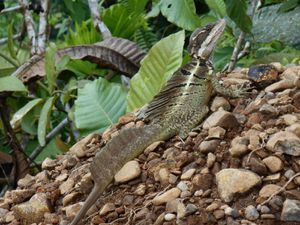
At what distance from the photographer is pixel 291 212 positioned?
230cm

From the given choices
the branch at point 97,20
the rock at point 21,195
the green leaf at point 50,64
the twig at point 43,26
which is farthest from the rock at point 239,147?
the twig at point 43,26

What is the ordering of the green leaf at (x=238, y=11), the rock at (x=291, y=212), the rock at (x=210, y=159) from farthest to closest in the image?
the green leaf at (x=238, y=11) < the rock at (x=210, y=159) < the rock at (x=291, y=212)

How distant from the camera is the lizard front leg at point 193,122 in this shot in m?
3.01

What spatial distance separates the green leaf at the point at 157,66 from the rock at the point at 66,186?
0.90 meters

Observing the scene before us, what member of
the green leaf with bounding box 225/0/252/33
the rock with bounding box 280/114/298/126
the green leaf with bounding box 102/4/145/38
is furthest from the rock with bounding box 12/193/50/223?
the green leaf with bounding box 102/4/145/38

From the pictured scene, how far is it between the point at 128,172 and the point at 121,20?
2476mm

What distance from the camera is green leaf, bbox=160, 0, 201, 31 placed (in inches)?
151

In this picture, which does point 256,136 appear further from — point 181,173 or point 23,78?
point 23,78

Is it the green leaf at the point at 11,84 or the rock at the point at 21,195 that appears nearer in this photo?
the rock at the point at 21,195

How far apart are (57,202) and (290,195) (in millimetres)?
1141

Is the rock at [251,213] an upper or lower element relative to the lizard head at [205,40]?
lower

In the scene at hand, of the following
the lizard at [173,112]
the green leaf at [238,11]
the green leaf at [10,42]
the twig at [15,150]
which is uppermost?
the green leaf at [10,42]

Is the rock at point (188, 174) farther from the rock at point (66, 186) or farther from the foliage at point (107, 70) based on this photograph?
the foliage at point (107, 70)

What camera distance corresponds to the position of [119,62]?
458 cm
